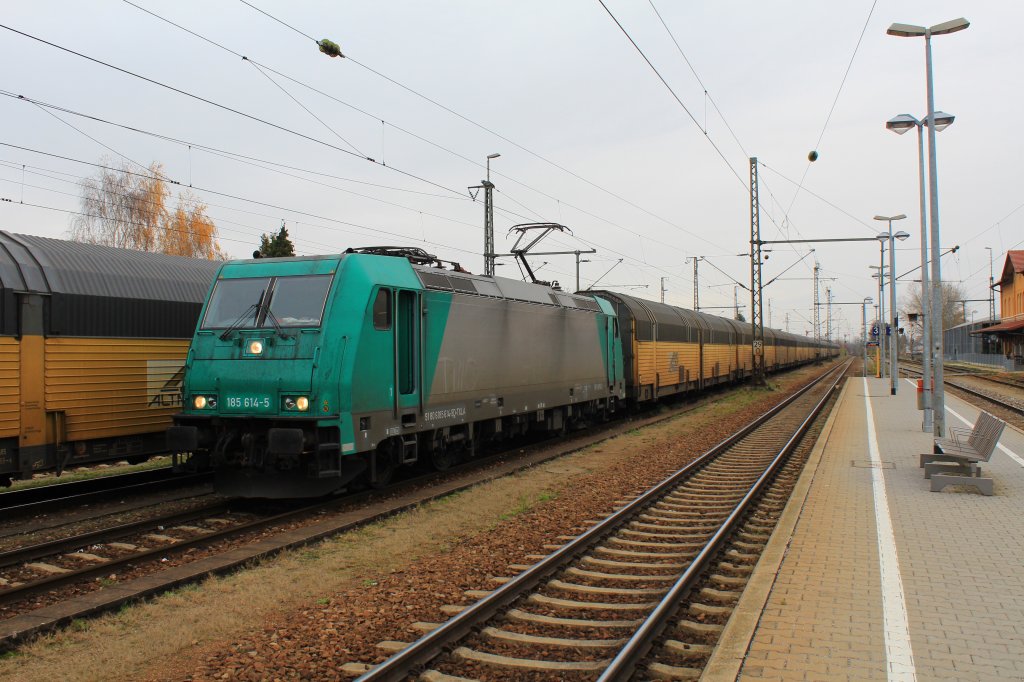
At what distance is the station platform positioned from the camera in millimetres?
4664

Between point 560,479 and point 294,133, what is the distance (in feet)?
26.3

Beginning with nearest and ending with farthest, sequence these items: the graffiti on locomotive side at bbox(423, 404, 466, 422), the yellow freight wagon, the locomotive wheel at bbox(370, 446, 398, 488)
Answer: the locomotive wheel at bbox(370, 446, 398, 488)
the graffiti on locomotive side at bbox(423, 404, 466, 422)
the yellow freight wagon

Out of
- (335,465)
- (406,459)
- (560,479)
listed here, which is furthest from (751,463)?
(335,465)

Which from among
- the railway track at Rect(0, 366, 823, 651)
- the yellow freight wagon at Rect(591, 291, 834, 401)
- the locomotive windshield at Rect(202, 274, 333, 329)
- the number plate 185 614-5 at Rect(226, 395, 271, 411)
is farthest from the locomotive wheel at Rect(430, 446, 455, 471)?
the yellow freight wagon at Rect(591, 291, 834, 401)

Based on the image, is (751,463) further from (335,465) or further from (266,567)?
(266,567)

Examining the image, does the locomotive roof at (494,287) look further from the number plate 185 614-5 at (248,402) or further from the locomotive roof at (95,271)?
the locomotive roof at (95,271)

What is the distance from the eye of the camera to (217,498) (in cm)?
1070

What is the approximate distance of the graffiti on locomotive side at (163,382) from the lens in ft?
36.9

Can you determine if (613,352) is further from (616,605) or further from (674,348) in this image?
(616,605)

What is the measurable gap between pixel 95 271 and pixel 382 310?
4.18 meters

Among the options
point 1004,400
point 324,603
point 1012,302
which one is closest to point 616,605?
point 324,603

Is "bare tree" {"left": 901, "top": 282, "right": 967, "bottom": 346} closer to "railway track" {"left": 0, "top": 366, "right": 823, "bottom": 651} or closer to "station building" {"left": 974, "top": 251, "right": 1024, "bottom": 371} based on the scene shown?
"station building" {"left": 974, "top": 251, "right": 1024, "bottom": 371}

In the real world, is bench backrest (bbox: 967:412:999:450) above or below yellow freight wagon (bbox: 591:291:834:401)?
below

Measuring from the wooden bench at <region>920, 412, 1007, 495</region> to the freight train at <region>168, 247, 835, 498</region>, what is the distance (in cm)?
676
